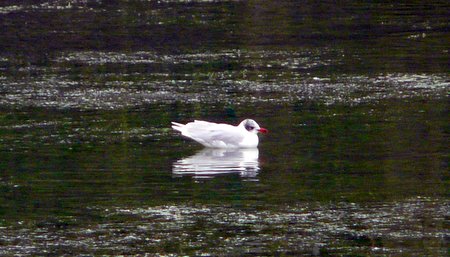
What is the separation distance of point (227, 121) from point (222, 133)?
1189 millimetres

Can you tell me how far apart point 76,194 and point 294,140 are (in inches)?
129

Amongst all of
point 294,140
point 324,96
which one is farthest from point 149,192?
point 324,96

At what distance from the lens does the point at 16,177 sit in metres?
12.8

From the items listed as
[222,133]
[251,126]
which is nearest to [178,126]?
[222,133]

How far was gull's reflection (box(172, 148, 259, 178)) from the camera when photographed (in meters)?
13.1

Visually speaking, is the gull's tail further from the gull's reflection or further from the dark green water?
the gull's reflection

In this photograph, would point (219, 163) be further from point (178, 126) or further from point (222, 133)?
point (178, 126)

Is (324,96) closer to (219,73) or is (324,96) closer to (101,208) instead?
(219,73)

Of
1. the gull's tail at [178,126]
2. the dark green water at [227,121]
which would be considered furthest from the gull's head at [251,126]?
the gull's tail at [178,126]

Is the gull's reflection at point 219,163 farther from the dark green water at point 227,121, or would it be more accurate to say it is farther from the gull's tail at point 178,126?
the gull's tail at point 178,126

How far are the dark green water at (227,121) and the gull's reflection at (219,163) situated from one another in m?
0.04

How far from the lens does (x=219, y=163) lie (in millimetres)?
13914

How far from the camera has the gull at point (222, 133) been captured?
14.7m

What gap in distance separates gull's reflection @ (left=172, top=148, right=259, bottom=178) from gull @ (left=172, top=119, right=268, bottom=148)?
8cm
